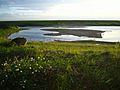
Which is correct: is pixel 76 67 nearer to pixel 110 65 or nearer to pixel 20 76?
pixel 110 65

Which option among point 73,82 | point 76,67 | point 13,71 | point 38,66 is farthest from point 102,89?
point 13,71

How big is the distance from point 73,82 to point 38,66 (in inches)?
60.5

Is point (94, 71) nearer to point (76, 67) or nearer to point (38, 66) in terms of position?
point (76, 67)

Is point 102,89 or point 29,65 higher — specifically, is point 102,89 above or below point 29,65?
below

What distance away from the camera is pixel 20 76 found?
905 centimetres

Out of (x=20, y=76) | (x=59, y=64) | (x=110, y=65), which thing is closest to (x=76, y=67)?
(x=59, y=64)

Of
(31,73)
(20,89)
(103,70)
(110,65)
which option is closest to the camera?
(20,89)

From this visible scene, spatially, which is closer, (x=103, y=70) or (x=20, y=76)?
(x=20, y=76)

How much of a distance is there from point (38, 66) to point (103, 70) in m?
2.33

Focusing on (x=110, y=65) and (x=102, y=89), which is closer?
(x=102, y=89)

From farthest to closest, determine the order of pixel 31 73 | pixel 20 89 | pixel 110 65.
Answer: pixel 110 65
pixel 31 73
pixel 20 89

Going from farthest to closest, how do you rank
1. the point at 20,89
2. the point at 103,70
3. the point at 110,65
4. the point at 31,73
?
the point at 110,65 < the point at 103,70 < the point at 31,73 < the point at 20,89

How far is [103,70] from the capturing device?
9.88 metres

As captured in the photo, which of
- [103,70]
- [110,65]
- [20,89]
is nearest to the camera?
[20,89]
